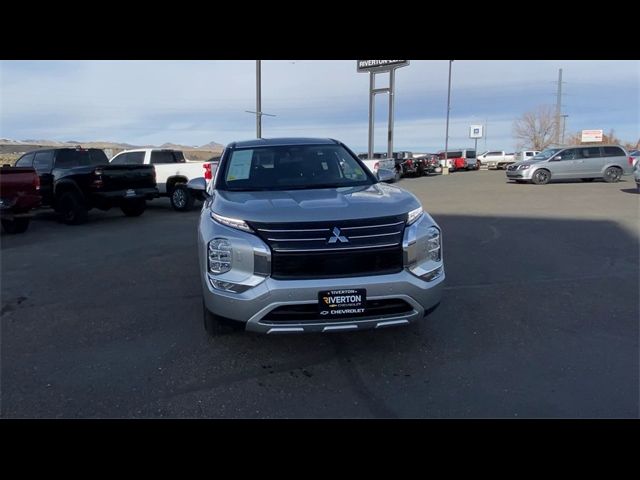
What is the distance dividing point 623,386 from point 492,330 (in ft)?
4.07

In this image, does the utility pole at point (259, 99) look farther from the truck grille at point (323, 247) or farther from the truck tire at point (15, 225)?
the truck grille at point (323, 247)

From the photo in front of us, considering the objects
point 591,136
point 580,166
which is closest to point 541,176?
point 580,166

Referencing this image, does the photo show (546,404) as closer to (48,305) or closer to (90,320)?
(90,320)

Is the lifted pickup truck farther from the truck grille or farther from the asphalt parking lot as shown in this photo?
the truck grille

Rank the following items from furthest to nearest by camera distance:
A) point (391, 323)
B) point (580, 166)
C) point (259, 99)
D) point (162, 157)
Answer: point (580, 166) < point (259, 99) < point (162, 157) < point (391, 323)

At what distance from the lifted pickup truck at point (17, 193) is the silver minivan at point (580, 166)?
2028cm

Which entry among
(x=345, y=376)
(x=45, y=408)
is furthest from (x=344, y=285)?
(x=45, y=408)

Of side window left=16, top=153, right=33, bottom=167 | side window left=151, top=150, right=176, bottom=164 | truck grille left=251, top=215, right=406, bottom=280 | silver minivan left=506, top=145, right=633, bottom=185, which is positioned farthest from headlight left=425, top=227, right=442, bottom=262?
silver minivan left=506, top=145, right=633, bottom=185

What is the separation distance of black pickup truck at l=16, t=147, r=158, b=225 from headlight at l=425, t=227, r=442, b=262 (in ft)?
32.8

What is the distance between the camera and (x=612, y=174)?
21.5 m

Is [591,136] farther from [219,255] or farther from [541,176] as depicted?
[219,255]

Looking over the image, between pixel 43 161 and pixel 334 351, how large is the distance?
469 inches

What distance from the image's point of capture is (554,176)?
21828mm

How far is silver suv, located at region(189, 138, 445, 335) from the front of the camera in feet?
10.7
